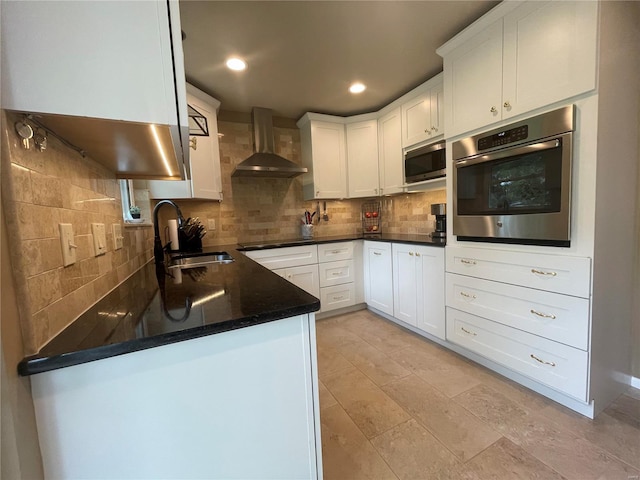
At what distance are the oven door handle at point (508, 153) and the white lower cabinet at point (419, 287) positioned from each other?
692mm

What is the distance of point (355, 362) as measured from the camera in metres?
2.09

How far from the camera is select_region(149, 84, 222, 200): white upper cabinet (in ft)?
7.31

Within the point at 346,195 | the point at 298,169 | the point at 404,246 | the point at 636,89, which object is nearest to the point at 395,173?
the point at 346,195

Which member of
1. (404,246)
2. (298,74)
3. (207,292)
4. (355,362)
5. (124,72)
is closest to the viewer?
(124,72)

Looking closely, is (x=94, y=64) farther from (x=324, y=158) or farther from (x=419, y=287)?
(x=324, y=158)

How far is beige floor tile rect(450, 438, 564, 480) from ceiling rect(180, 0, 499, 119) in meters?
2.43

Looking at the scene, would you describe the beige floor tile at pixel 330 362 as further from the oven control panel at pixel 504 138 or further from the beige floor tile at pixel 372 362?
the oven control panel at pixel 504 138

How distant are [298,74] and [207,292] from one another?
2.10 meters

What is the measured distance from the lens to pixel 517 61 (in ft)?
5.12

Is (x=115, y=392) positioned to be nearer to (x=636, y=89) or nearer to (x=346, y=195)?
(x=636, y=89)

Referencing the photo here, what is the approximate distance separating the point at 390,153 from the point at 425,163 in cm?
57

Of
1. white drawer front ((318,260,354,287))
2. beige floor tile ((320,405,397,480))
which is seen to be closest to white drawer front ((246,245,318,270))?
white drawer front ((318,260,354,287))

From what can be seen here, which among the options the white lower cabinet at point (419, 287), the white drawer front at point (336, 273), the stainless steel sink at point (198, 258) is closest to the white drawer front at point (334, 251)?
the white drawer front at point (336, 273)

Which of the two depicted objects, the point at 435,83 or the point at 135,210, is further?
the point at 435,83
